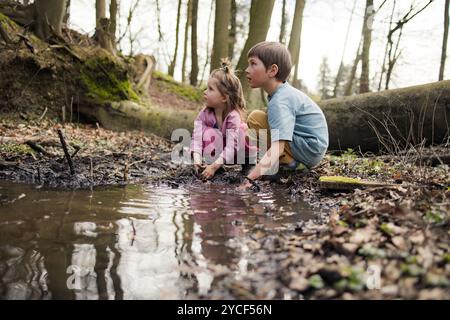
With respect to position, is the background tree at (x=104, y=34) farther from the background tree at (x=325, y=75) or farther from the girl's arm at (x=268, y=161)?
the background tree at (x=325, y=75)

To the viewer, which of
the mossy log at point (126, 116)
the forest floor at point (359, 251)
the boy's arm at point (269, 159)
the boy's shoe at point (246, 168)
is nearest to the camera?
the forest floor at point (359, 251)

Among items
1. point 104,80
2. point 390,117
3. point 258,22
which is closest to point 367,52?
point 258,22

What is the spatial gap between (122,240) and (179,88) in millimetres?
15274

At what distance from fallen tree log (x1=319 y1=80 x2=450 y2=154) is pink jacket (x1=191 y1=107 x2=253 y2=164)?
71.8 inches

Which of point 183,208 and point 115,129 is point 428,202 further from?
point 115,129

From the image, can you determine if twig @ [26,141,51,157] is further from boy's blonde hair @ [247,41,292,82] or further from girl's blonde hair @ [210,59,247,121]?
boy's blonde hair @ [247,41,292,82]

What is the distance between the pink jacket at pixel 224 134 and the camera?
436 cm

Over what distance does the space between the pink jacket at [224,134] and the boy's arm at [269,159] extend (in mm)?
654

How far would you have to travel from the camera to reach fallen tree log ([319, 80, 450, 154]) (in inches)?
199

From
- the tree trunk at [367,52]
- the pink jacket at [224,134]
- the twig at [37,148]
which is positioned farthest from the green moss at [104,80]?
the tree trunk at [367,52]

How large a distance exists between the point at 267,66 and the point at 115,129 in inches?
212

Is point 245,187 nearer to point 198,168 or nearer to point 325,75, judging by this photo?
point 198,168

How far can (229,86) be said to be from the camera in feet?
14.5

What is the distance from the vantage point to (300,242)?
1936 millimetres
